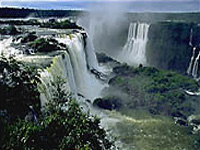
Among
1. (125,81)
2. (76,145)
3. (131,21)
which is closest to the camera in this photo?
(76,145)

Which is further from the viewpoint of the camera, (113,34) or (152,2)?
(152,2)

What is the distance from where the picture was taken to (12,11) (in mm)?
29188

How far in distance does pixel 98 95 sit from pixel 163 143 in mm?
4632

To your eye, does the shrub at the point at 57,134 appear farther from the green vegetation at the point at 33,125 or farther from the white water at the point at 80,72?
the white water at the point at 80,72

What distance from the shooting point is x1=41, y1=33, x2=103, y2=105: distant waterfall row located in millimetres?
11590

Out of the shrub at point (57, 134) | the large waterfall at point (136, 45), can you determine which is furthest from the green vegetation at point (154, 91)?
the shrub at point (57, 134)

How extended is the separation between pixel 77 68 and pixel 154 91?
13.3 feet

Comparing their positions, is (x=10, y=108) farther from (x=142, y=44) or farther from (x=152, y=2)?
(x=152, y=2)

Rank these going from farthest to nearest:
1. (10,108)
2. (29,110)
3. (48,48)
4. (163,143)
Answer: (48,48), (163,143), (29,110), (10,108)

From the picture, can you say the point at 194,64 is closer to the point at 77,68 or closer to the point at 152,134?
the point at 77,68

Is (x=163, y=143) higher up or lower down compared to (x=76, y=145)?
lower down

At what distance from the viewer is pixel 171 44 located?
23.0 metres

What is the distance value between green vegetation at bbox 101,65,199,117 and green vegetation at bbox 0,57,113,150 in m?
7.44

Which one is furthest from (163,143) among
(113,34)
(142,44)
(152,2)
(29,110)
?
(152,2)
